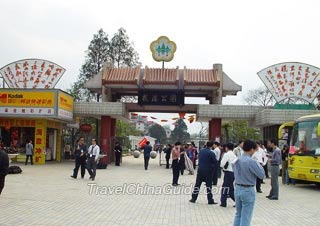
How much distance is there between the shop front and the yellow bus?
13.1 m

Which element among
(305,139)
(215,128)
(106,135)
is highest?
(215,128)

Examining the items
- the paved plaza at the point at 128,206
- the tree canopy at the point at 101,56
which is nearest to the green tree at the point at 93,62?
the tree canopy at the point at 101,56

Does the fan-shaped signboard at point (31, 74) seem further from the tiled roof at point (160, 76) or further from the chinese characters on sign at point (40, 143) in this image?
the tiled roof at point (160, 76)

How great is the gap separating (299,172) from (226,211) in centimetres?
635

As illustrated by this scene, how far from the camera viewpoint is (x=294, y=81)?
26.3 metres

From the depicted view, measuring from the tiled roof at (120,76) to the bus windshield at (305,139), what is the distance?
13.0 meters

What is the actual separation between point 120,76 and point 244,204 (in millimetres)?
21917

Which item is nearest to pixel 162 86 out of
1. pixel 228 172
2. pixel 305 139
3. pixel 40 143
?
pixel 40 143

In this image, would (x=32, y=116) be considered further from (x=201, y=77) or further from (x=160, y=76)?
(x=201, y=77)

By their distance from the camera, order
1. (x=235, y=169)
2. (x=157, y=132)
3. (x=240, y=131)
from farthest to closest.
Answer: (x=157, y=132) < (x=240, y=131) < (x=235, y=169)

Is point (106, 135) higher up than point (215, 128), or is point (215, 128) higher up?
point (215, 128)

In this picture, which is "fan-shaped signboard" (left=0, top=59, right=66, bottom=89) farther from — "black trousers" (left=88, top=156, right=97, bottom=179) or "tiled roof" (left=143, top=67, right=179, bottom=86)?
"black trousers" (left=88, top=156, right=97, bottom=179)

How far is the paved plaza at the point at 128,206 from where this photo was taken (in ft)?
29.0

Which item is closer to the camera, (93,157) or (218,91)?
(93,157)
